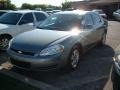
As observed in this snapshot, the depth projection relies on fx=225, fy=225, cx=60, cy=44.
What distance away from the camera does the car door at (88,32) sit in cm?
692

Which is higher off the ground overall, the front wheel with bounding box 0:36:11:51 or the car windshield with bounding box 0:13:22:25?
the car windshield with bounding box 0:13:22:25

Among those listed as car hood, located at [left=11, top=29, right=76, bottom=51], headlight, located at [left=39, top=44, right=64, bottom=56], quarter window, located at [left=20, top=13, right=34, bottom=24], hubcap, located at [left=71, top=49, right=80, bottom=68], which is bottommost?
hubcap, located at [left=71, top=49, right=80, bottom=68]

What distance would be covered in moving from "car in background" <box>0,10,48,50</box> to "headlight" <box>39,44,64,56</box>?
314 cm

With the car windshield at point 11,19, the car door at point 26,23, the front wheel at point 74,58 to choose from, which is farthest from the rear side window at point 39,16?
the front wheel at point 74,58

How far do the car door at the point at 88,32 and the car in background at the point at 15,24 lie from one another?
267cm

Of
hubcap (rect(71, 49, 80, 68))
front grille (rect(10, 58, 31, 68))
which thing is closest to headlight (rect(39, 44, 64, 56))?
front grille (rect(10, 58, 31, 68))

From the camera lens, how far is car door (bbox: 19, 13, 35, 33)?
8.84m

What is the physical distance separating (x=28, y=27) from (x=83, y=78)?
13.4 ft

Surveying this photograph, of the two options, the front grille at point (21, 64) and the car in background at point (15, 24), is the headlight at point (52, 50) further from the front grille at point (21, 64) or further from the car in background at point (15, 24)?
the car in background at point (15, 24)

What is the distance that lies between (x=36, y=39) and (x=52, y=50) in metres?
0.69

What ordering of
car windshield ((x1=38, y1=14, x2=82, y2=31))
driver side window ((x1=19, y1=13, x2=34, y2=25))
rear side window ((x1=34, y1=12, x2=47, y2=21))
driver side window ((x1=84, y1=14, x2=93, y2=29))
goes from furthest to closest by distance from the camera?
rear side window ((x1=34, y1=12, x2=47, y2=21))
driver side window ((x1=19, y1=13, x2=34, y2=25))
driver side window ((x1=84, y1=14, x2=93, y2=29))
car windshield ((x1=38, y1=14, x2=82, y2=31))

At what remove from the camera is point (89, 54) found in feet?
26.9

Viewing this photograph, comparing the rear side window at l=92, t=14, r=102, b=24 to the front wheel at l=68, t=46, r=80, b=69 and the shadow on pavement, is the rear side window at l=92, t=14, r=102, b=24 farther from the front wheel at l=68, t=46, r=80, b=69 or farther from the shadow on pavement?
the front wheel at l=68, t=46, r=80, b=69

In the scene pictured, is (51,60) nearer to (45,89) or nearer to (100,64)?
(45,89)
